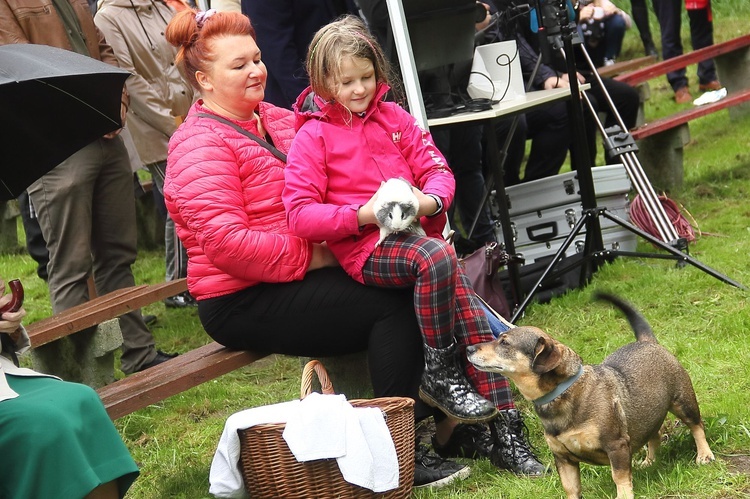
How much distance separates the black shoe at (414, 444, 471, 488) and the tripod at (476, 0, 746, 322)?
140 cm

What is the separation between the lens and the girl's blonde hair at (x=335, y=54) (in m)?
3.56

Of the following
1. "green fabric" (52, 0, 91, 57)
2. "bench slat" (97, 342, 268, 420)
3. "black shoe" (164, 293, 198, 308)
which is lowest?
"black shoe" (164, 293, 198, 308)

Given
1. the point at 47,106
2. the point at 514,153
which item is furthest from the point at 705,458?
the point at 514,153

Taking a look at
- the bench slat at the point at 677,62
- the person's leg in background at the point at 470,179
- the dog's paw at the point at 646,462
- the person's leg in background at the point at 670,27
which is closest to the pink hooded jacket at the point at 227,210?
the dog's paw at the point at 646,462

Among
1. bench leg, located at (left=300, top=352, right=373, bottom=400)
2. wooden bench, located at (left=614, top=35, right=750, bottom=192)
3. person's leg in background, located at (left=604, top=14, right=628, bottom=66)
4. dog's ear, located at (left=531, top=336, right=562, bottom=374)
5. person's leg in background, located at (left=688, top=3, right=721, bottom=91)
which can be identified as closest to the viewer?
dog's ear, located at (left=531, top=336, right=562, bottom=374)

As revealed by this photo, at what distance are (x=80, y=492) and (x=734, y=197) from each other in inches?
212

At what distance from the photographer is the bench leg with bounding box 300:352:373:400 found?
13.2ft

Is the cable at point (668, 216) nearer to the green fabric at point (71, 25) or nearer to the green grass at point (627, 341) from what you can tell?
the green grass at point (627, 341)

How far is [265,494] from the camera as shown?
318 centimetres

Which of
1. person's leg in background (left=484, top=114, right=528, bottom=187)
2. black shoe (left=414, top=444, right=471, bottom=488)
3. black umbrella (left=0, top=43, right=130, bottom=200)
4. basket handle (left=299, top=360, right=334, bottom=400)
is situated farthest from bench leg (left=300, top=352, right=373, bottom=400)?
person's leg in background (left=484, top=114, right=528, bottom=187)

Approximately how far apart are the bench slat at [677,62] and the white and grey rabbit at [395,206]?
420cm

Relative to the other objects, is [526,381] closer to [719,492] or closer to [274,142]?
[719,492]

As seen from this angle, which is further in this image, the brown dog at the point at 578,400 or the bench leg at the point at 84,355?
the bench leg at the point at 84,355

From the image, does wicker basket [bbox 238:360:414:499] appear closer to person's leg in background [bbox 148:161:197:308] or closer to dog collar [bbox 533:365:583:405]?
dog collar [bbox 533:365:583:405]
